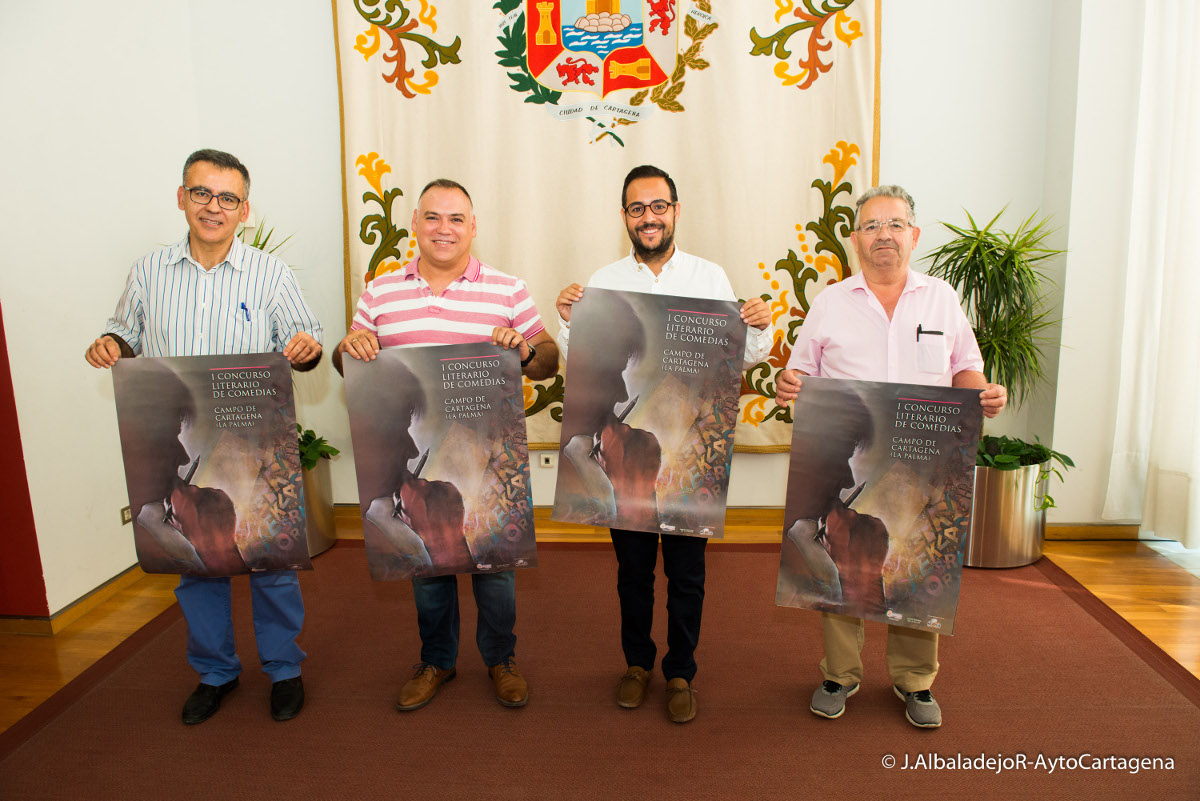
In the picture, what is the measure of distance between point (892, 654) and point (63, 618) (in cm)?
314

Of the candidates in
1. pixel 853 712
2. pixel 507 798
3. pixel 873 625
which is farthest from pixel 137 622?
pixel 873 625

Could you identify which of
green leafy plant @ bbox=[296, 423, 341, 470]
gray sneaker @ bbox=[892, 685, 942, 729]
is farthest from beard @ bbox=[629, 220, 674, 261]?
green leafy plant @ bbox=[296, 423, 341, 470]

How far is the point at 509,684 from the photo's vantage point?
2439mm

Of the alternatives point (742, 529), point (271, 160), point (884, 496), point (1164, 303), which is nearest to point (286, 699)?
point (884, 496)

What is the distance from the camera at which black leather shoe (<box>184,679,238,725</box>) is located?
236 centimetres

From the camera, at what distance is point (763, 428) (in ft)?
13.6

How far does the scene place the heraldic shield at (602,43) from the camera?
12.4 ft

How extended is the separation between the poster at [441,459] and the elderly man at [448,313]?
89 millimetres

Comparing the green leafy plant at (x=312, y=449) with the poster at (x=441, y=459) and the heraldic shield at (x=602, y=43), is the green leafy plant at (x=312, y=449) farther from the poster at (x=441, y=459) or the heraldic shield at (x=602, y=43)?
the heraldic shield at (x=602, y=43)

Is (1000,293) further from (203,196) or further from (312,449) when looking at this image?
(312,449)

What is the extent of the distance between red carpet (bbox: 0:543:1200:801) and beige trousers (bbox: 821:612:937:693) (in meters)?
0.12

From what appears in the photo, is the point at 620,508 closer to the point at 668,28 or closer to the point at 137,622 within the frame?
the point at 137,622

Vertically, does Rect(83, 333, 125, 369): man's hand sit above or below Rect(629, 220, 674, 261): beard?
below

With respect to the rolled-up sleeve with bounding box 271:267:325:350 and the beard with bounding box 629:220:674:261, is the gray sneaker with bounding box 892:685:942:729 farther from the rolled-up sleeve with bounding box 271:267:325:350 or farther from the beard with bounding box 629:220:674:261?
the rolled-up sleeve with bounding box 271:267:325:350
